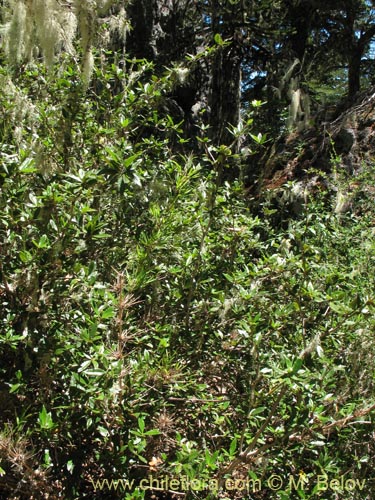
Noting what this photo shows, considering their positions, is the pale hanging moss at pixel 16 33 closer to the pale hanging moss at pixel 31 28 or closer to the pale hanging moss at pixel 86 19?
the pale hanging moss at pixel 31 28

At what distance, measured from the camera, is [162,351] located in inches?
80.1

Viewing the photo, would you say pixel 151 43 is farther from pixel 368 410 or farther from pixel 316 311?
pixel 368 410

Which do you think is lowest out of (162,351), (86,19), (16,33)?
(162,351)

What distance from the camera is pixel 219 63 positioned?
5.73 m

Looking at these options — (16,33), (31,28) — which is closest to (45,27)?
(31,28)

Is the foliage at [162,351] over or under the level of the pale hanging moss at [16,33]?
under

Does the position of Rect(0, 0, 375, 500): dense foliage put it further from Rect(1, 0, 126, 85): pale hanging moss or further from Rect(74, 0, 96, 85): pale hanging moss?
Rect(74, 0, 96, 85): pale hanging moss

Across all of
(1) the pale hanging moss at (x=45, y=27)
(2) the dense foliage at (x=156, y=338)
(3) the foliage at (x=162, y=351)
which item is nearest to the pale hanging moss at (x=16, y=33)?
(1) the pale hanging moss at (x=45, y=27)

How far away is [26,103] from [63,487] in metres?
1.98

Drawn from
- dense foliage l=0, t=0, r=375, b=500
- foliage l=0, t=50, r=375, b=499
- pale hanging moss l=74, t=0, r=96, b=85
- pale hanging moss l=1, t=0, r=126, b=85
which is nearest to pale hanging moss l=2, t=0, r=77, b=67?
pale hanging moss l=1, t=0, r=126, b=85

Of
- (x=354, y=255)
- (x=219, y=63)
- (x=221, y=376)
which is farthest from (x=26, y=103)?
(x=219, y=63)

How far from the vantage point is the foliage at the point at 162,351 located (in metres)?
1.89

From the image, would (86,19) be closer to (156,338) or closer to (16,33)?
(16,33)

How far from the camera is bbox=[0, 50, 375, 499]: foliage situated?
1.89 meters
